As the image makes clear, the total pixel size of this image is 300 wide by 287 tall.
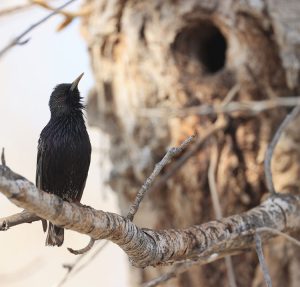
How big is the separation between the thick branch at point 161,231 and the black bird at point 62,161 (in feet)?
2.43

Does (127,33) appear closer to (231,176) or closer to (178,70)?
(178,70)

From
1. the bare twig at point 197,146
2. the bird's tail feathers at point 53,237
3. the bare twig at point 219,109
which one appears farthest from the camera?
the bare twig at point 197,146

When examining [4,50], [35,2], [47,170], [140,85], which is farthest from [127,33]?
[4,50]

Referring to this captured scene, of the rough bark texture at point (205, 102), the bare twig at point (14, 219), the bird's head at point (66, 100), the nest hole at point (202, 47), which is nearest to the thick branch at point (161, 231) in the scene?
the bare twig at point (14, 219)

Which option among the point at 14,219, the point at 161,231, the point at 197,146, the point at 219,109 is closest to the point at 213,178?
the point at 197,146

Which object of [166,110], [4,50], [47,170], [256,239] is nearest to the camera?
[4,50]

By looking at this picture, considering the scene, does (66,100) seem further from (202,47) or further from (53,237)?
(202,47)

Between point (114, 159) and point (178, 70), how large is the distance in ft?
2.62

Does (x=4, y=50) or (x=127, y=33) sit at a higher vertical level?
(x=127, y=33)

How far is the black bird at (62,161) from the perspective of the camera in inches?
141

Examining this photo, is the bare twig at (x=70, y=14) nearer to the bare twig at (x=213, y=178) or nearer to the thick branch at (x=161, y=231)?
the bare twig at (x=213, y=178)

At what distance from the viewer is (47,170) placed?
358 centimetres

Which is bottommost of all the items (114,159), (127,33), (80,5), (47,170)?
(47,170)

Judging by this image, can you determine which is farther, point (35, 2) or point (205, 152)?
point (205, 152)
